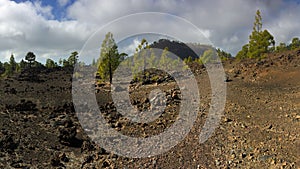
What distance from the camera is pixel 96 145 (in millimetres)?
20625

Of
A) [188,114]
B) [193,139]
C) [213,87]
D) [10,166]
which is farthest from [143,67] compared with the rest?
[10,166]

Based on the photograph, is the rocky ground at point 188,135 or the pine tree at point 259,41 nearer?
the rocky ground at point 188,135

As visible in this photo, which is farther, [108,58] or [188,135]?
[108,58]

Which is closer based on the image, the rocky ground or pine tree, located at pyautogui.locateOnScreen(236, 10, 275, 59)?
the rocky ground

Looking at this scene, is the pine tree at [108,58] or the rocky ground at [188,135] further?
the pine tree at [108,58]

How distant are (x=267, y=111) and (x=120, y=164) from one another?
12.5 meters

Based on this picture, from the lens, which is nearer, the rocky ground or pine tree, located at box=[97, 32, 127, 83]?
the rocky ground

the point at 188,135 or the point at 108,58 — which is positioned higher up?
the point at 108,58

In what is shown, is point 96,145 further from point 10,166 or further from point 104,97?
point 104,97

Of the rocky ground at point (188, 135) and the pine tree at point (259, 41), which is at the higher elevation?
the pine tree at point (259, 41)

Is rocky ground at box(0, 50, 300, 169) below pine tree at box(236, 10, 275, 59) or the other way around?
below

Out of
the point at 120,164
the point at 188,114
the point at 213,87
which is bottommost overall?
the point at 120,164

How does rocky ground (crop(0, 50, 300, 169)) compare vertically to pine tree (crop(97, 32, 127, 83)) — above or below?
below

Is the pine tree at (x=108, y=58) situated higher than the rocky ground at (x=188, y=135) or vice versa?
the pine tree at (x=108, y=58)
